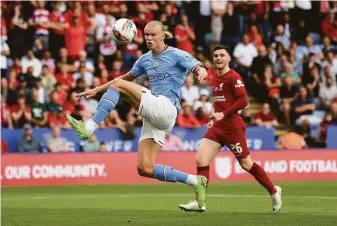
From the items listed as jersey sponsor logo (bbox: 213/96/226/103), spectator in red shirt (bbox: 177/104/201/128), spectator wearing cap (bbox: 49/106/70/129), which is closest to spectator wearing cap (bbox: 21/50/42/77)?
spectator wearing cap (bbox: 49/106/70/129)

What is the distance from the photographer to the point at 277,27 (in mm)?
26922

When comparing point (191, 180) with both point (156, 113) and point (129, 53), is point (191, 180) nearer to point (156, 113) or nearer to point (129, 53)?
point (156, 113)

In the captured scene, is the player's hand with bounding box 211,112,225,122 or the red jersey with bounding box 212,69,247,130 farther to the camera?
the red jersey with bounding box 212,69,247,130

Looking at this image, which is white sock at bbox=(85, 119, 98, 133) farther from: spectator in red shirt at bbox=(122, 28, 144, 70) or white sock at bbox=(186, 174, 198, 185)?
spectator in red shirt at bbox=(122, 28, 144, 70)

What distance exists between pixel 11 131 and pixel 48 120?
1.06 metres

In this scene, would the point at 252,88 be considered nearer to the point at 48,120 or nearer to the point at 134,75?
the point at 48,120

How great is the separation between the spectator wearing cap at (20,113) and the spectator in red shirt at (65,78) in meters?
1.38

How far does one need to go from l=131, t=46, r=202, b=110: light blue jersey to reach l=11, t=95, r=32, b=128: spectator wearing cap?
401 inches

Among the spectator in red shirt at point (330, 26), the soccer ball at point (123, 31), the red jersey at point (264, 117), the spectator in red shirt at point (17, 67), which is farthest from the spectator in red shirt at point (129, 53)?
the soccer ball at point (123, 31)

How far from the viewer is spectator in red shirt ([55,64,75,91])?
23.2m

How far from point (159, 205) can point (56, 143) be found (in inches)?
287

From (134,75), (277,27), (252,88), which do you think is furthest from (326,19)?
(134,75)

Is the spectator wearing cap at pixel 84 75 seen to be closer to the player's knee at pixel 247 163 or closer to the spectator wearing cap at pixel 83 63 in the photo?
the spectator wearing cap at pixel 83 63

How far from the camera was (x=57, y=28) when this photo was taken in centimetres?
2427
